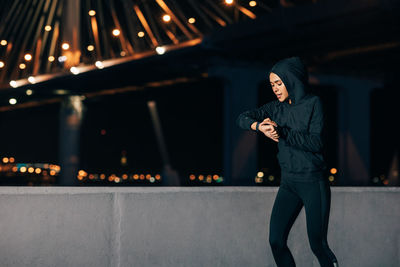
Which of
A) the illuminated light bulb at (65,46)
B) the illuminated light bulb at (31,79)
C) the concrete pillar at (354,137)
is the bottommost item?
the concrete pillar at (354,137)

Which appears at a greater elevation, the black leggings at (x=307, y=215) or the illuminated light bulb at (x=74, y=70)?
the illuminated light bulb at (x=74, y=70)

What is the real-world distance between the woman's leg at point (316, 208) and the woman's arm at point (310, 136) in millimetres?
239

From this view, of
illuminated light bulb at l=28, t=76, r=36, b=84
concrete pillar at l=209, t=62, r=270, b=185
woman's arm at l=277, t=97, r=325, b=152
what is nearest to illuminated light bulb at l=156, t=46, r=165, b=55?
concrete pillar at l=209, t=62, r=270, b=185

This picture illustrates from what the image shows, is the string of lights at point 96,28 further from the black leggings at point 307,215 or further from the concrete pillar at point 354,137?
the black leggings at point 307,215

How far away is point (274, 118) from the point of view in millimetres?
4484

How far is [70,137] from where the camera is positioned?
40438mm

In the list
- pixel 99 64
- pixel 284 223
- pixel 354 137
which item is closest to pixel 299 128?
pixel 284 223

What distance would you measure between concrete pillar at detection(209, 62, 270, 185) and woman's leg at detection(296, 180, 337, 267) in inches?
1031

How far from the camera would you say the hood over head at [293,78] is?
168 inches

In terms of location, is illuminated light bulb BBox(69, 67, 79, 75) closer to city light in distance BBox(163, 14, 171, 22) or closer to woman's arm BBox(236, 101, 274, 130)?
city light in distance BBox(163, 14, 171, 22)

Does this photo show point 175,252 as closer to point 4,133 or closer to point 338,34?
point 338,34

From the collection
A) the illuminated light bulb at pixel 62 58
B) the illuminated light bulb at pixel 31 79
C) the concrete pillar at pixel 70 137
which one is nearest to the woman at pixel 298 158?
the illuminated light bulb at pixel 31 79

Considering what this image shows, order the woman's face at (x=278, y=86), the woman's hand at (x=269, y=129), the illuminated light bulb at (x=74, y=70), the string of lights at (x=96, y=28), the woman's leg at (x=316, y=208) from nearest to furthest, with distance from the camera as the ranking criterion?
the woman's hand at (x=269, y=129)
the woman's leg at (x=316, y=208)
the woman's face at (x=278, y=86)
the string of lights at (x=96, y=28)
the illuminated light bulb at (x=74, y=70)

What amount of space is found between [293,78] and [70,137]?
122 ft
